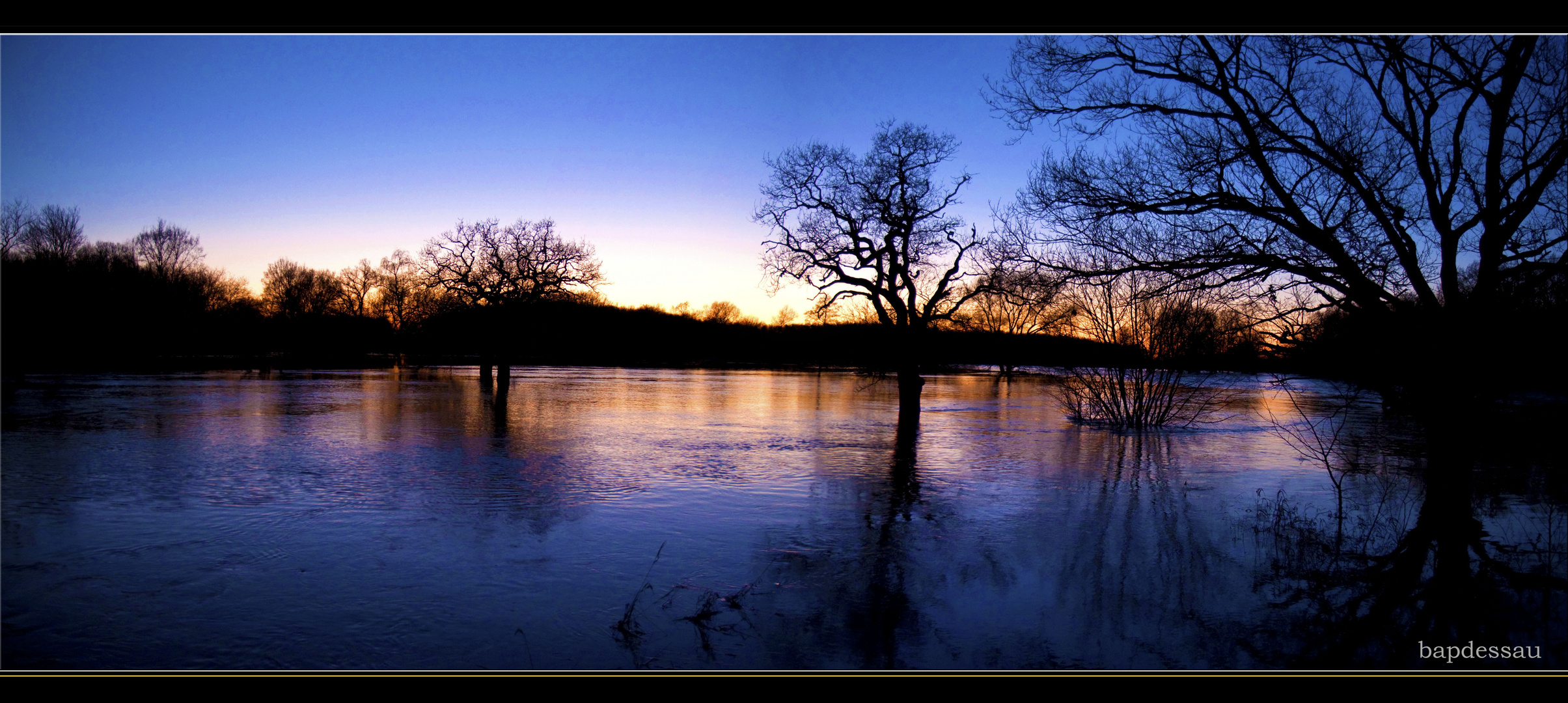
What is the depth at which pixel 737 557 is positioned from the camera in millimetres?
7293

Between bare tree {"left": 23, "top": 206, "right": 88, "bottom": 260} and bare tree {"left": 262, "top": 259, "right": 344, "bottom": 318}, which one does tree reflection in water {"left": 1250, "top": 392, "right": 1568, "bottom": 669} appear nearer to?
bare tree {"left": 23, "top": 206, "right": 88, "bottom": 260}

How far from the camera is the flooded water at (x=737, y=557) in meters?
5.21

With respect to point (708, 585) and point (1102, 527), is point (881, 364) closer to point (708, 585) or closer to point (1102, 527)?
point (1102, 527)

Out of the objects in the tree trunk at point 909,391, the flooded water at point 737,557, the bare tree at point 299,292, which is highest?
the bare tree at point 299,292

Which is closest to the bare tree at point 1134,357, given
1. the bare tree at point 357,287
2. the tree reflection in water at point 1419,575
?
the tree reflection in water at point 1419,575

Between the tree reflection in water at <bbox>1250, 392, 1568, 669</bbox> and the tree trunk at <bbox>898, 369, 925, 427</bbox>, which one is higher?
the tree trunk at <bbox>898, 369, 925, 427</bbox>

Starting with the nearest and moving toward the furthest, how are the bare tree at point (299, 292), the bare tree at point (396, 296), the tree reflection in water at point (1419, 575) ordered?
the tree reflection in water at point (1419, 575) < the bare tree at point (396, 296) < the bare tree at point (299, 292)

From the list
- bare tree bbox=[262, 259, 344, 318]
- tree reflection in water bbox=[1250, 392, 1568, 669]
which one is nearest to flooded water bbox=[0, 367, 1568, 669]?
tree reflection in water bbox=[1250, 392, 1568, 669]

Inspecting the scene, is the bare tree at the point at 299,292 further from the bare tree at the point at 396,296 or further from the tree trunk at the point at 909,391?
the tree trunk at the point at 909,391

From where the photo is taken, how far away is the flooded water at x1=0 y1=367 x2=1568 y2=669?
17.1 ft

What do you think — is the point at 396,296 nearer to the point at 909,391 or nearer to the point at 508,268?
the point at 508,268

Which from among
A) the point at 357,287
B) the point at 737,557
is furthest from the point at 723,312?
the point at 737,557

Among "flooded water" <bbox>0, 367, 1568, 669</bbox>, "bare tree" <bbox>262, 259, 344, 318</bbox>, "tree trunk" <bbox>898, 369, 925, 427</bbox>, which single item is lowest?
"flooded water" <bbox>0, 367, 1568, 669</bbox>
